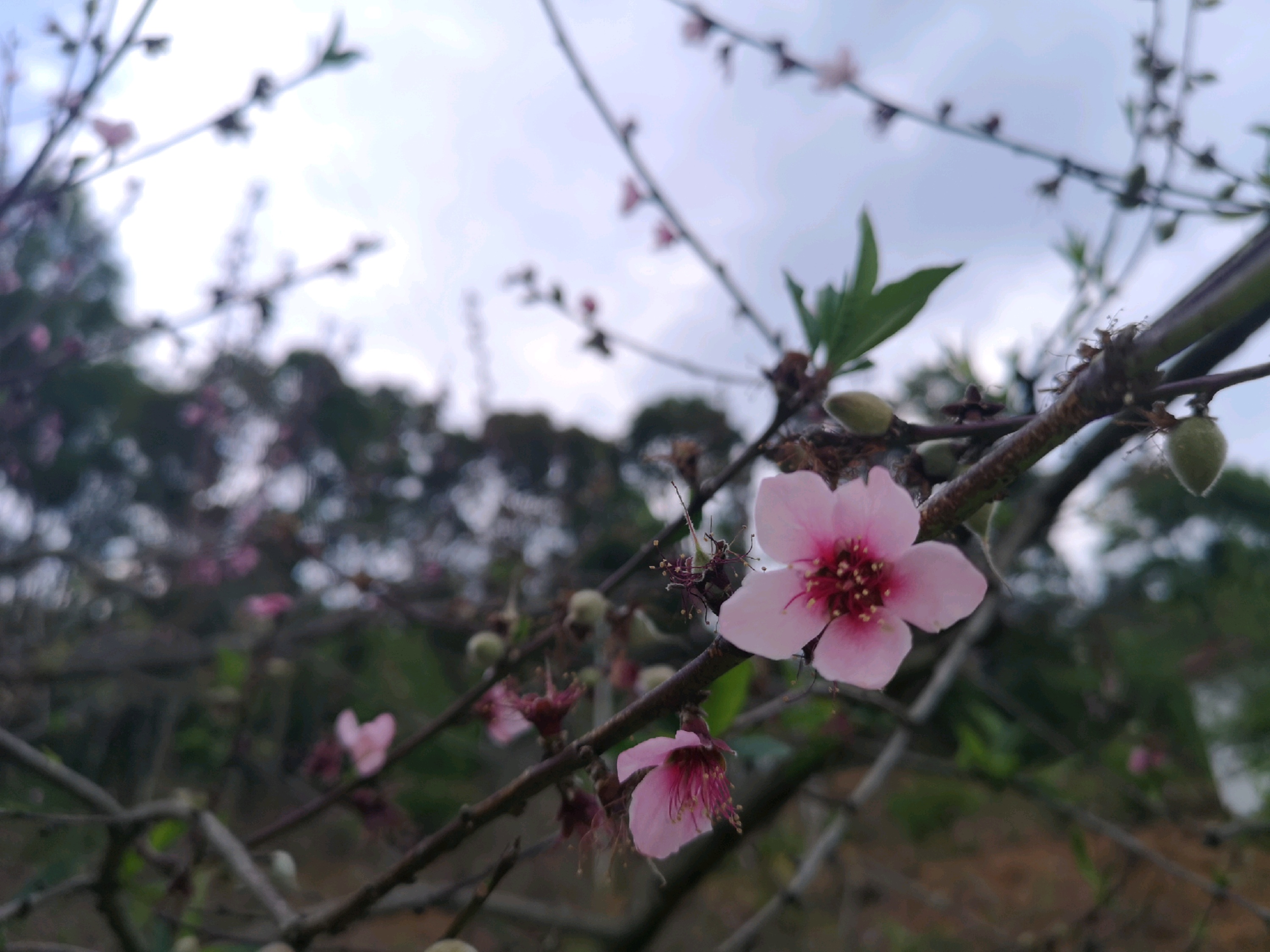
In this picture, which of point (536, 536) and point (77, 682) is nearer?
point (77, 682)

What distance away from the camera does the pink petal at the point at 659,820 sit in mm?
622

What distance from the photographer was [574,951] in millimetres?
3721

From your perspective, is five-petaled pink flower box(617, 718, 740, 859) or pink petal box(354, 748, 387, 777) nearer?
five-petaled pink flower box(617, 718, 740, 859)

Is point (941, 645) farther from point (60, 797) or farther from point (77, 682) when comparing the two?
point (77, 682)

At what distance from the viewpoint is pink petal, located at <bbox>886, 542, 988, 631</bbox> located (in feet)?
1.71

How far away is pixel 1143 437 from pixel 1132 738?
264 cm

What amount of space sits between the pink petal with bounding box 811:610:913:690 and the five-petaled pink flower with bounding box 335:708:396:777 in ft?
2.82

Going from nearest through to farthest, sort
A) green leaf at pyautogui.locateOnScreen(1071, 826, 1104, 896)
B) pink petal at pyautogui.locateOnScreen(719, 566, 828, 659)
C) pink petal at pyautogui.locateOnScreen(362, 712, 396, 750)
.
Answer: pink petal at pyautogui.locateOnScreen(719, 566, 828, 659) → pink petal at pyautogui.locateOnScreen(362, 712, 396, 750) → green leaf at pyautogui.locateOnScreen(1071, 826, 1104, 896)

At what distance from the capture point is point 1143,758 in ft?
8.59

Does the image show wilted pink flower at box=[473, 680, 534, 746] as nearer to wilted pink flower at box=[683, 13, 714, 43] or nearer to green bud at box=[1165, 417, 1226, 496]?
green bud at box=[1165, 417, 1226, 496]

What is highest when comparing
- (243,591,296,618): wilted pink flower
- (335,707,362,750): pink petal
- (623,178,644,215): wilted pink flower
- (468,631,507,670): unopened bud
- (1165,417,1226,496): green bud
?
(623,178,644,215): wilted pink flower

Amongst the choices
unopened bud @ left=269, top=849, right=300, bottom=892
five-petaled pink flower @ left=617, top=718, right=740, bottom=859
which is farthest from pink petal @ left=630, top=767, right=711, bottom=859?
unopened bud @ left=269, top=849, right=300, bottom=892

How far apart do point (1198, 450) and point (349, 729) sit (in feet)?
4.09

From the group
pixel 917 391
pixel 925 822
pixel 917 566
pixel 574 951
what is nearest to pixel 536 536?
pixel 574 951
